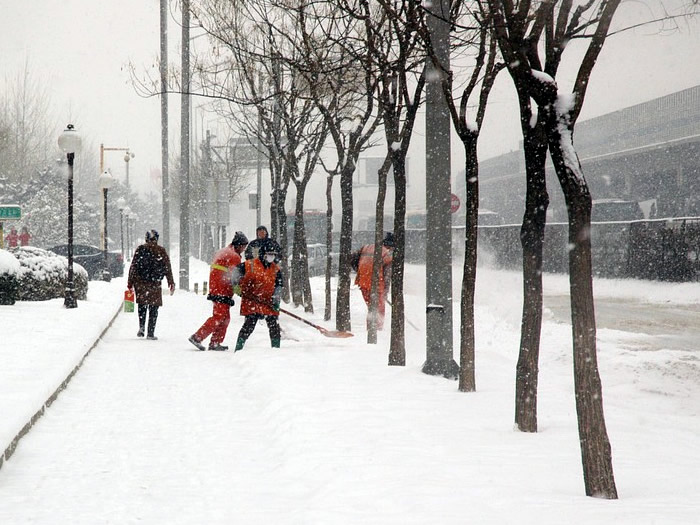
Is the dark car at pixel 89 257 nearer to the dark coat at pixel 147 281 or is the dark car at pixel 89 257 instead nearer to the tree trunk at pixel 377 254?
the dark coat at pixel 147 281

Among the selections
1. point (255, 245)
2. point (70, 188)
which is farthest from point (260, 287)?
point (70, 188)

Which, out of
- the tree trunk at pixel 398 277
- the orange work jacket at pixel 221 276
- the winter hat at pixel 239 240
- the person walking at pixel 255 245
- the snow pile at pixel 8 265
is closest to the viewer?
the tree trunk at pixel 398 277

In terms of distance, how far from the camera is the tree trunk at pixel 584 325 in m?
4.91

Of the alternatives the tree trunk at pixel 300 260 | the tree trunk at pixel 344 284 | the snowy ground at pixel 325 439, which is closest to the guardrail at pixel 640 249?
the tree trunk at pixel 300 260

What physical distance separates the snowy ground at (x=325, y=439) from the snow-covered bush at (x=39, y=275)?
27.5 ft

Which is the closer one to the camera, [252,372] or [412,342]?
Result: [252,372]

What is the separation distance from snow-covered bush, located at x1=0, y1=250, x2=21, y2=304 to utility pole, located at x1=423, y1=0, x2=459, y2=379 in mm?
11973

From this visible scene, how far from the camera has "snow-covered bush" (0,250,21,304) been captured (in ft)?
62.0

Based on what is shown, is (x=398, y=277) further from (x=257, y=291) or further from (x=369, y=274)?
(x=369, y=274)

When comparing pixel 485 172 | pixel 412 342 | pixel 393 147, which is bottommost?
pixel 412 342

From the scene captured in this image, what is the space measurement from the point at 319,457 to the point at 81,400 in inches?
147

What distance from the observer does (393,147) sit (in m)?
11.2

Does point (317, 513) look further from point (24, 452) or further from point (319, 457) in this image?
point (24, 452)

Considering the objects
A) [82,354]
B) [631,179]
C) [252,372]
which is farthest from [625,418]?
[631,179]
